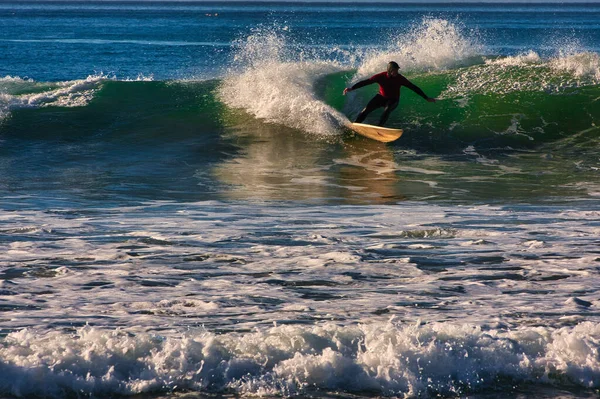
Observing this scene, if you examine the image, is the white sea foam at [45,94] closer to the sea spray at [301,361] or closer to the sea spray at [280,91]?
the sea spray at [280,91]

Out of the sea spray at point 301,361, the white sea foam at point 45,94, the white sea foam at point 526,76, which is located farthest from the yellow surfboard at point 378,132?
the sea spray at point 301,361

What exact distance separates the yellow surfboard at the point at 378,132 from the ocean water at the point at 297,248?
0.78ft

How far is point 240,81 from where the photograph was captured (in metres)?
18.1

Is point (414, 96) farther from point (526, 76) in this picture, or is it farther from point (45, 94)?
point (45, 94)

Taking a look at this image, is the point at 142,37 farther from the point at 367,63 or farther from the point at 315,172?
the point at 315,172

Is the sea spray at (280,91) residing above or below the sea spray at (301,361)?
above

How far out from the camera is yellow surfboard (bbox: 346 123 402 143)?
1341cm

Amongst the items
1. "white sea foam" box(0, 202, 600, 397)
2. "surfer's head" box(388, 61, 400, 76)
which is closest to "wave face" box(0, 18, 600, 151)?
"surfer's head" box(388, 61, 400, 76)

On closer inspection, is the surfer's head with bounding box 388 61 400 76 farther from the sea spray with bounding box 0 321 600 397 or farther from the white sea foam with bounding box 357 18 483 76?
the sea spray with bounding box 0 321 600 397

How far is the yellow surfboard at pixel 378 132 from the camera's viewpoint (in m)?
13.4

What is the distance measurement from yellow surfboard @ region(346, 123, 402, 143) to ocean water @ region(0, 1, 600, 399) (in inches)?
9.4

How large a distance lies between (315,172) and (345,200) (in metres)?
2.56

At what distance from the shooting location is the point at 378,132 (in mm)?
13523

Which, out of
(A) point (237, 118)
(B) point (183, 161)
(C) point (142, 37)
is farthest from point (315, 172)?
(C) point (142, 37)
